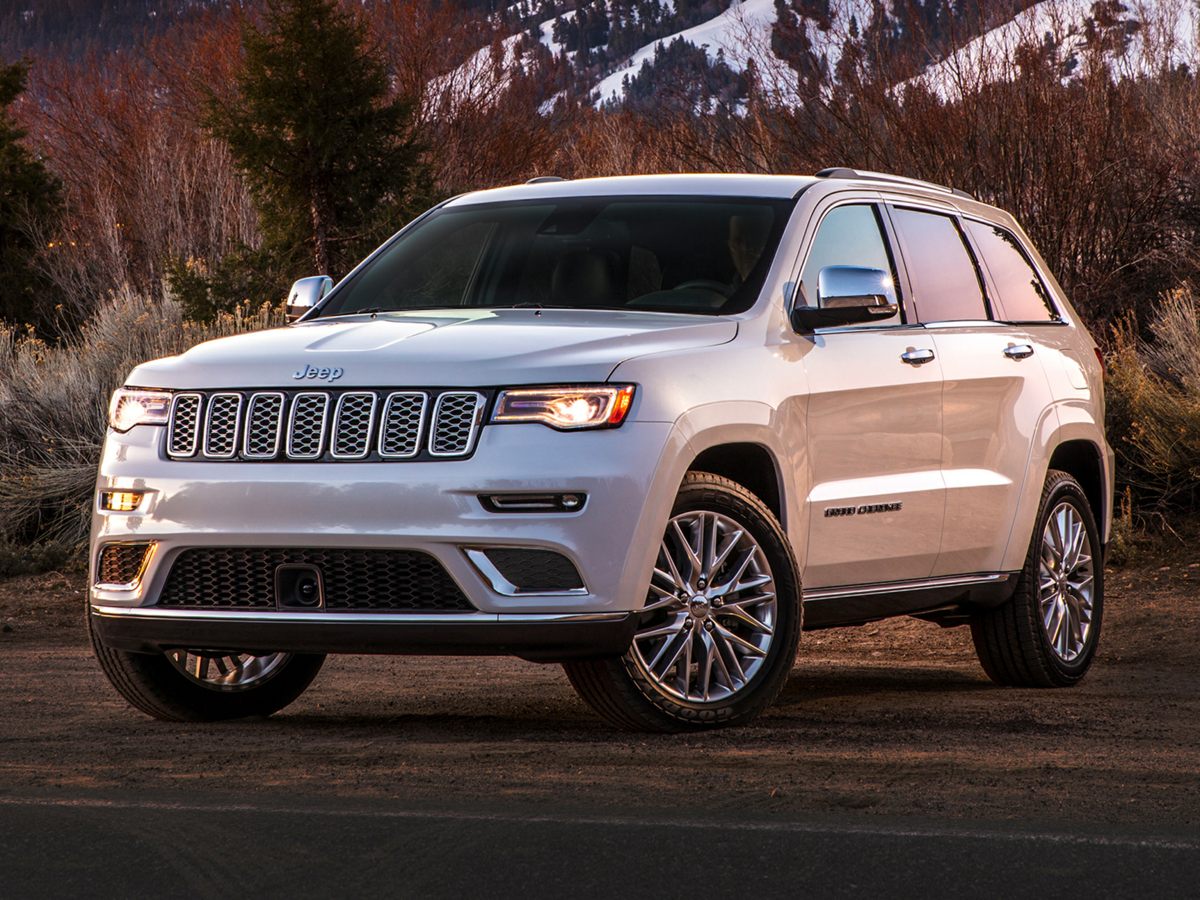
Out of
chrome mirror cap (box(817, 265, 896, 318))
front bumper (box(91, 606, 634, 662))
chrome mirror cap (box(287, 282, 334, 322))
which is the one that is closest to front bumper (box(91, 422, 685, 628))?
front bumper (box(91, 606, 634, 662))

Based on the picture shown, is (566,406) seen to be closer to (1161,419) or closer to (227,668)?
(227,668)

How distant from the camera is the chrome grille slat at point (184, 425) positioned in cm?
646

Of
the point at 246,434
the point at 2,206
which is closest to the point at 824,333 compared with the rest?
the point at 246,434

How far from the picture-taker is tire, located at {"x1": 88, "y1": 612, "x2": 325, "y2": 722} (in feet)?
23.4

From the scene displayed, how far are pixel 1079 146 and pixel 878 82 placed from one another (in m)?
2.41

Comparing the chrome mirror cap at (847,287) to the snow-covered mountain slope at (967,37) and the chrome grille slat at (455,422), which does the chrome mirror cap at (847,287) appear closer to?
the chrome grille slat at (455,422)

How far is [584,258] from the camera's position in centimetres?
747

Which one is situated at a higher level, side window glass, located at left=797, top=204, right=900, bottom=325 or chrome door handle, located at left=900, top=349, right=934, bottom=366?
side window glass, located at left=797, top=204, right=900, bottom=325

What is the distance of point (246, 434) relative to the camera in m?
6.36

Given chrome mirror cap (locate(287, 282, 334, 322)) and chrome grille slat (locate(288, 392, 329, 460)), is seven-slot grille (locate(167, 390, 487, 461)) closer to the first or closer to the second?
chrome grille slat (locate(288, 392, 329, 460))

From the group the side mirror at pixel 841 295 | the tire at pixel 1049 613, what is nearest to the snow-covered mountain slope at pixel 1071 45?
the tire at pixel 1049 613

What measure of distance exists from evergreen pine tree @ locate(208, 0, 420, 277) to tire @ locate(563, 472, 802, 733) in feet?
52.6

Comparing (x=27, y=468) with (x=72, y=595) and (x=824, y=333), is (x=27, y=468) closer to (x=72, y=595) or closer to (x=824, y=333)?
(x=72, y=595)

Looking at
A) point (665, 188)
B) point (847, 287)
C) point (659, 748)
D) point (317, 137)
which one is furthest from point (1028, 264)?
point (317, 137)
